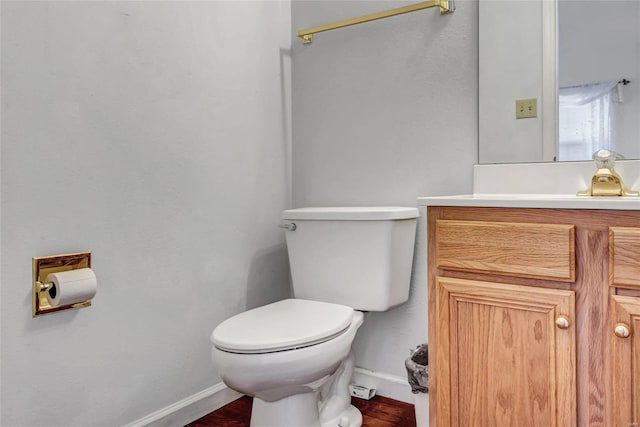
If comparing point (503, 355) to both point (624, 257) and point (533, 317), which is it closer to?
point (533, 317)

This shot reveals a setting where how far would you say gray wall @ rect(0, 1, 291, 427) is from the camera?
50.4 inches

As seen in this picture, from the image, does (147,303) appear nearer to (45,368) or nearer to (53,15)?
(45,368)

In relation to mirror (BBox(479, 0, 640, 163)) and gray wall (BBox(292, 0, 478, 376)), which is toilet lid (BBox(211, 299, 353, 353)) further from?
mirror (BBox(479, 0, 640, 163))

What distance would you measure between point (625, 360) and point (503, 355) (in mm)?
253

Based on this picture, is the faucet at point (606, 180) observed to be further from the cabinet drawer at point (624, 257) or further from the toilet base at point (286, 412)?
the toilet base at point (286, 412)

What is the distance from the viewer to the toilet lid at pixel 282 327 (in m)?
1.29

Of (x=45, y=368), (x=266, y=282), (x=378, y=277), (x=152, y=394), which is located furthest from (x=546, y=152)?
(x=45, y=368)

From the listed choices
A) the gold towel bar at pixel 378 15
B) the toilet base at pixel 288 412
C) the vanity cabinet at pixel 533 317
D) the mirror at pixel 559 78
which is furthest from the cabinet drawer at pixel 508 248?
the gold towel bar at pixel 378 15

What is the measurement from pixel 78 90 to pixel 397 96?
110cm

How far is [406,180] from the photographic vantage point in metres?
1.85

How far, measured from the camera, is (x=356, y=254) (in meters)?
1.69

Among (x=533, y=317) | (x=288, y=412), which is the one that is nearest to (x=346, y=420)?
(x=288, y=412)

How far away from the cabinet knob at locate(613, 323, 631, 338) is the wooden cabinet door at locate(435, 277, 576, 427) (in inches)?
3.4

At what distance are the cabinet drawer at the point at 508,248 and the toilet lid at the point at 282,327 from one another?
0.38 meters
